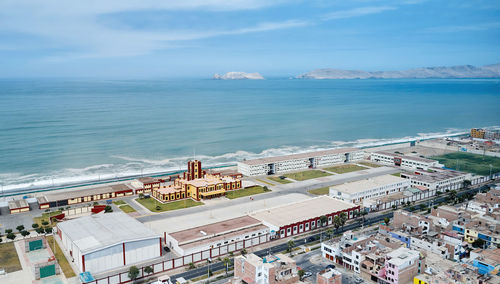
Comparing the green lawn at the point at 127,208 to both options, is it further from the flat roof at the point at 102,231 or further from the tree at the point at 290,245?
the tree at the point at 290,245

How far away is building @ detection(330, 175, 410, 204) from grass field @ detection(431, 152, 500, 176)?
1812 cm

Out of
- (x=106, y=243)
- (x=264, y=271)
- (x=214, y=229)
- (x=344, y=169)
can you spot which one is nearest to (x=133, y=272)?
(x=106, y=243)

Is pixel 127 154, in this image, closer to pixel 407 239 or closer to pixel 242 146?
pixel 242 146

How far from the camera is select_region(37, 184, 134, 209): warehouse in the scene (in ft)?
164

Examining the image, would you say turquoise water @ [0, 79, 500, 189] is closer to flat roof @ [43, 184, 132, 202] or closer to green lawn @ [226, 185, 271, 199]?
flat roof @ [43, 184, 132, 202]

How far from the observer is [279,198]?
54406 mm

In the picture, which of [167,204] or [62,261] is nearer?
[62,261]

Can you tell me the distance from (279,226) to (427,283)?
51.4ft

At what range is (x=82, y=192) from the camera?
53688 millimetres

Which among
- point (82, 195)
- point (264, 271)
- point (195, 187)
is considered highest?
point (195, 187)

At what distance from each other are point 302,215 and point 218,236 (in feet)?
37.0

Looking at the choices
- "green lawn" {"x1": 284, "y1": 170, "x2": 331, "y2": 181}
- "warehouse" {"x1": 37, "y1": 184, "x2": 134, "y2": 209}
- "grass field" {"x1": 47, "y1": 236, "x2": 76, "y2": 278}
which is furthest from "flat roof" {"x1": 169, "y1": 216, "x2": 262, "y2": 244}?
"green lawn" {"x1": 284, "y1": 170, "x2": 331, "y2": 181}

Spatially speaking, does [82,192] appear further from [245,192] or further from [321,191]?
[321,191]

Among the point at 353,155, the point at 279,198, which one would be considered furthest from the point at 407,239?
the point at 353,155
